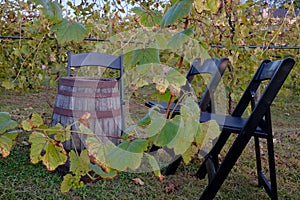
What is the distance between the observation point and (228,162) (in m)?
1.66

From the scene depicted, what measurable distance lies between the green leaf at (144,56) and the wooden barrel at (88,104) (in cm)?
156

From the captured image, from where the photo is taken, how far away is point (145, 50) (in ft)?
1.84

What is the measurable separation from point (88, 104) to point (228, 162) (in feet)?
3.21

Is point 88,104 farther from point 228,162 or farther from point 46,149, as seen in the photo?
point 46,149

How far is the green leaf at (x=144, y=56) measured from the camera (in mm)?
542

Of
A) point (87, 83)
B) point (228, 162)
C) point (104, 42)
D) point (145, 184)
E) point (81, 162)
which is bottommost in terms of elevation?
point (145, 184)

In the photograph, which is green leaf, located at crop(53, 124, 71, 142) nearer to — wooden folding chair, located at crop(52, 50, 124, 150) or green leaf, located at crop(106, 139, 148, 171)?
green leaf, located at crop(106, 139, 148, 171)

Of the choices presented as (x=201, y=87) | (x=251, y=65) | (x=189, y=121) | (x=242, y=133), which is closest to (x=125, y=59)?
(x=189, y=121)

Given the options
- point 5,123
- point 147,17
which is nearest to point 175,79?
point 147,17

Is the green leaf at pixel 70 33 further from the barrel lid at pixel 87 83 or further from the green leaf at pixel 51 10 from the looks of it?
the barrel lid at pixel 87 83

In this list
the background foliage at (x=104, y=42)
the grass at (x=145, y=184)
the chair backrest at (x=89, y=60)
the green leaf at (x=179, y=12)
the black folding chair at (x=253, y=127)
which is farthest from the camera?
the background foliage at (x=104, y=42)

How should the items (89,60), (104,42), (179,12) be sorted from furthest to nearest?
(104,42), (89,60), (179,12)

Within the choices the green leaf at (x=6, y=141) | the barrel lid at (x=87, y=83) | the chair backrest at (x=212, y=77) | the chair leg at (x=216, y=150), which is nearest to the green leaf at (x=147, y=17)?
the green leaf at (x=6, y=141)

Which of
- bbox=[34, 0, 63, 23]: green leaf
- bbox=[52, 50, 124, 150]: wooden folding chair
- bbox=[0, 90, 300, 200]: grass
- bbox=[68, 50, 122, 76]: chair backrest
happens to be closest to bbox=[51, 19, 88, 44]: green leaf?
bbox=[34, 0, 63, 23]: green leaf
